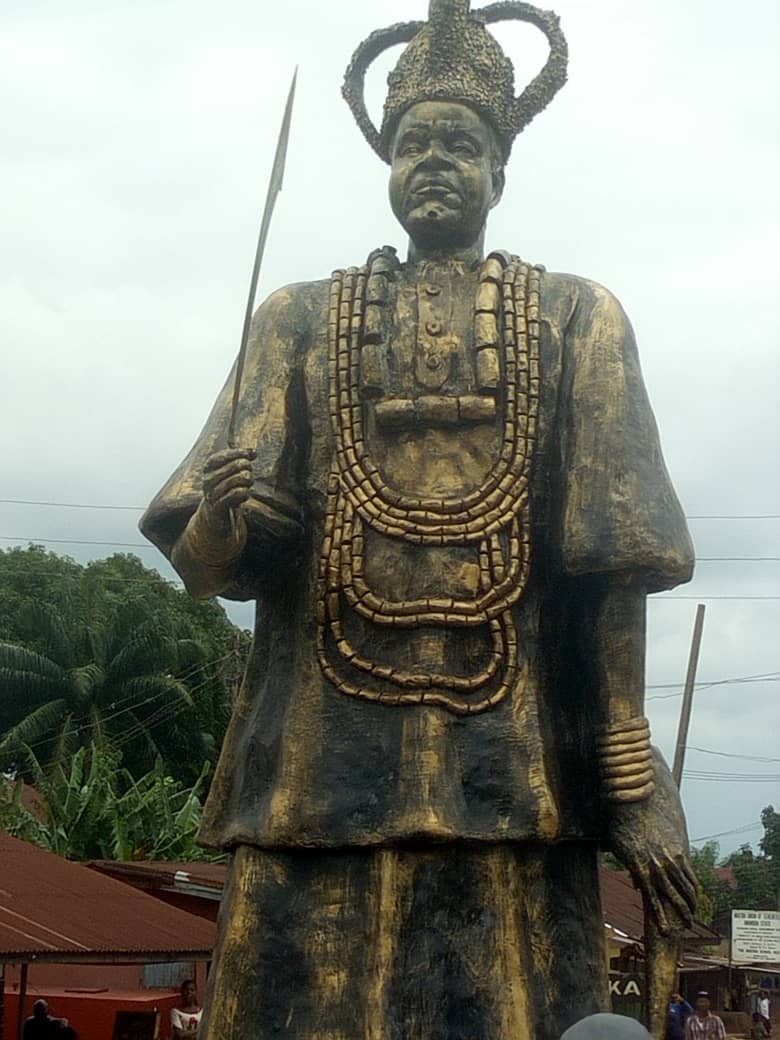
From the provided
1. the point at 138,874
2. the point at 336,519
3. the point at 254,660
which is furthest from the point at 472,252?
the point at 138,874

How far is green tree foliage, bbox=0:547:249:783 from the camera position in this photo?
31.5 metres

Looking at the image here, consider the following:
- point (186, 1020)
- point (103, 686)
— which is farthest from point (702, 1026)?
point (103, 686)

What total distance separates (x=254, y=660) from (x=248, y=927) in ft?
2.70

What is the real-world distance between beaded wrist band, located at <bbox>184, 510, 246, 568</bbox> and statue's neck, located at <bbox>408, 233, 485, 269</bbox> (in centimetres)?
116

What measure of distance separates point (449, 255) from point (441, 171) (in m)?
0.27

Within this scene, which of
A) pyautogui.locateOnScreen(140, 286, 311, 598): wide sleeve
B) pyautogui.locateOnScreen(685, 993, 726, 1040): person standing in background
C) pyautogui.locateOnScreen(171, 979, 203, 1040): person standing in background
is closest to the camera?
pyautogui.locateOnScreen(140, 286, 311, 598): wide sleeve

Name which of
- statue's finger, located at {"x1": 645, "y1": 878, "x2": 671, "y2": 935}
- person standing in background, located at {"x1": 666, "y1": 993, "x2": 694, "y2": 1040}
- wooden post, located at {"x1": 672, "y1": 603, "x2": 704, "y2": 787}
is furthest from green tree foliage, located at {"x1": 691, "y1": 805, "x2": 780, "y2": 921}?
statue's finger, located at {"x1": 645, "y1": 878, "x2": 671, "y2": 935}

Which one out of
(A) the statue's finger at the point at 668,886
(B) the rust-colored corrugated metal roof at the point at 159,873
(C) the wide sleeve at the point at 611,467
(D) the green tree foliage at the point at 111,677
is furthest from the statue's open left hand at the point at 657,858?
(D) the green tree foliage at the point at 111,677

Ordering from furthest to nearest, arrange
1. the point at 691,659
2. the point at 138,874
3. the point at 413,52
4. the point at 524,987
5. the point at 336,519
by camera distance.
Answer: the point at 691,659 < the point at 138,874 < the point at 413,52 < the point at 336,519 < the point at 524,987

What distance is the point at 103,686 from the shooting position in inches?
1266

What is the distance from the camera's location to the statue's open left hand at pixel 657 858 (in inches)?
171

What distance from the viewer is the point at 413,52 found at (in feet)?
16.3

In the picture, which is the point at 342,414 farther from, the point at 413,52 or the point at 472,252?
the point at 413,52

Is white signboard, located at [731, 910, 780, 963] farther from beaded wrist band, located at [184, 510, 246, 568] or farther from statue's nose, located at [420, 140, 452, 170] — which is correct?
beaded wrist band, located at [184, 510, 246, 568]
